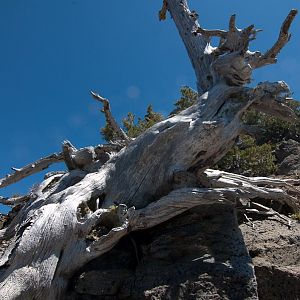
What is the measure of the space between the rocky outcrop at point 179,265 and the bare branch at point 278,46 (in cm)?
386

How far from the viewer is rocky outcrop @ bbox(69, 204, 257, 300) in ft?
18.2

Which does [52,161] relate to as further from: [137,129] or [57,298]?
[137,129]

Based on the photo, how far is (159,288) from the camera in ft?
18.3

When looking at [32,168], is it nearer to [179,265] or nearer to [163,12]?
[179,265]

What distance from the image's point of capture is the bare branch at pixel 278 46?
8.37 meters

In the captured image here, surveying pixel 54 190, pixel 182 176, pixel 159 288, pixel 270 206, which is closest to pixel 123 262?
pixel 159 288

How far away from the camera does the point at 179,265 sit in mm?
5922

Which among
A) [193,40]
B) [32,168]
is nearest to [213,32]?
[193,40]

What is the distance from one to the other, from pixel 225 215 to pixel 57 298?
2885 mm

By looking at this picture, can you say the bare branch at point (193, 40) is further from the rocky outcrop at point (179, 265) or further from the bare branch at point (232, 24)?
the rocky outcrop at point (179, 265)

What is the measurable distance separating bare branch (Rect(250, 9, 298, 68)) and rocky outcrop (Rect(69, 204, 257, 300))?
152 inches

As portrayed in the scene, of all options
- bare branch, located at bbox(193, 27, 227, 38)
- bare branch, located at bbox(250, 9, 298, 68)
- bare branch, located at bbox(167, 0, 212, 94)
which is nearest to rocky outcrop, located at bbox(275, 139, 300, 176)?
bare branch, located at bbox(250, 9, 298, 68)

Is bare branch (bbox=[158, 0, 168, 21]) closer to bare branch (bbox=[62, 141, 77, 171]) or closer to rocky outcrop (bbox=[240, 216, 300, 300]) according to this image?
bare branch (bbox=[62, 141, 77, 171])

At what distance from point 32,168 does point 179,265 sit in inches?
199
